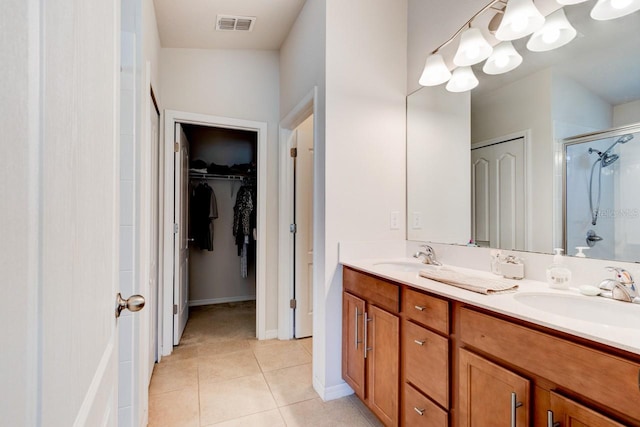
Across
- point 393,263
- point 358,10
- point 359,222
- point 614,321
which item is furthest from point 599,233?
point 358,10

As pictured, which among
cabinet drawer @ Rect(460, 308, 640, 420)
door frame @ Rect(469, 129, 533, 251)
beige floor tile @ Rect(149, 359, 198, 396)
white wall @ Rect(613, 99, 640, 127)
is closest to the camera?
cabinet drawer @ Rect(460, 308, 640, 420)

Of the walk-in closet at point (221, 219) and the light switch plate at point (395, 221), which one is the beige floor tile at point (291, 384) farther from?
the walk-in closet at point (221, 219)

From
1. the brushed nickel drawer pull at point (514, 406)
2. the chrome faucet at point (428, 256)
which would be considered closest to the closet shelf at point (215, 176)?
the chrome faucet at point (428, 256)

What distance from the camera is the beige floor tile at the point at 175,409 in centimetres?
178

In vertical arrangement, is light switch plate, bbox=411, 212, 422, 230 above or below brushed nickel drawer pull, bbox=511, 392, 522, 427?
above

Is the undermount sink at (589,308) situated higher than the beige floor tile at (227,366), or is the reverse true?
the undermount sink at (589,308)

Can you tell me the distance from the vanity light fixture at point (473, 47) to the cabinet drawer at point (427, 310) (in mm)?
1308

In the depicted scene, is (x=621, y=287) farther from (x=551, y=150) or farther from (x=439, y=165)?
(x=439, y=165)

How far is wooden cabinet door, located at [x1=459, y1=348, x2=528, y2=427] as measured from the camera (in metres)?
0.97

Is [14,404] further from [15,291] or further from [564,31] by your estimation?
[564,31]

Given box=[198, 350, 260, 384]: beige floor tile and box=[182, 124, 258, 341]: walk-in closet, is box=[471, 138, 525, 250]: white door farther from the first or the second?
box=[182, 124, 258, 341]: walk-in closet

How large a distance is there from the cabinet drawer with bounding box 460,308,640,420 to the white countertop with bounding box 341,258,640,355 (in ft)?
0.13

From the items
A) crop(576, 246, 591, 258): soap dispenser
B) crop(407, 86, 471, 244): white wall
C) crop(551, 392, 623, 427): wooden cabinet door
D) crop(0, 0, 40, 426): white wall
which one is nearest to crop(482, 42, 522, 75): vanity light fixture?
crop(407, 86, 471, 244): white wall

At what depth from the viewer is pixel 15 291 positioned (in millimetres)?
305
